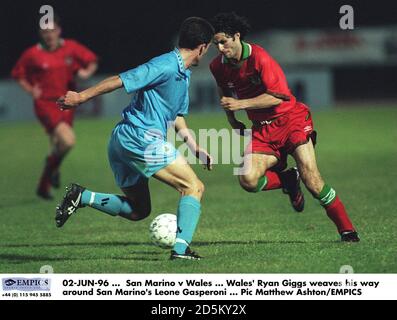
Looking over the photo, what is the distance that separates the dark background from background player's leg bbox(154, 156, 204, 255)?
2664cm

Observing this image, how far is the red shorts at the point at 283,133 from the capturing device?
26.1ft

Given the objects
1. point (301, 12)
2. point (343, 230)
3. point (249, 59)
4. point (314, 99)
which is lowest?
point (314, 99)

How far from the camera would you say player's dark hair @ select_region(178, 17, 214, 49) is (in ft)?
22.7

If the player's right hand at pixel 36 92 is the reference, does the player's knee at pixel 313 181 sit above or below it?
above

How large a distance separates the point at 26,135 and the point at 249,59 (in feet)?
61.4

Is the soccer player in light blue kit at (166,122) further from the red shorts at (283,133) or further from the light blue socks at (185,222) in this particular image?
the red shorts at (283,133)

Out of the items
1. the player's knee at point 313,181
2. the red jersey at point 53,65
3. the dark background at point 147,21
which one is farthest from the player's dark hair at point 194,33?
the dark background at point 147,21

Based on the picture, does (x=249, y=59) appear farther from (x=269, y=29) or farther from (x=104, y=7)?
(x=269, y=29)

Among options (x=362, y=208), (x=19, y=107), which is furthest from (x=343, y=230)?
(x=19, y=107)

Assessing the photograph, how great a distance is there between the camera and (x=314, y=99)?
120 ft

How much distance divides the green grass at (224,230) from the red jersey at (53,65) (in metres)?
1.59

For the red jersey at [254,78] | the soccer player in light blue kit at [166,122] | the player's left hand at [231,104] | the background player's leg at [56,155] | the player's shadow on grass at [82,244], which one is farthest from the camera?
the background player's leg at [56,155]

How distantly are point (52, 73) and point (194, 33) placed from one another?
618 cm

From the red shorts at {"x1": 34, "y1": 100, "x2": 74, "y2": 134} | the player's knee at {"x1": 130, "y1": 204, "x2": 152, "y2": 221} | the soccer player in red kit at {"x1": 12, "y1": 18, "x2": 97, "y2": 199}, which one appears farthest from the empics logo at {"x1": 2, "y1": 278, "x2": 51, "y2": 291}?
the red shorts at {"x1": 34, "y1": 100, "x2": 74, "y2": 134}
